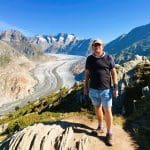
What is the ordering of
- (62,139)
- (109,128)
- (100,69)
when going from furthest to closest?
(62,139)
(109,128)
(100,69)

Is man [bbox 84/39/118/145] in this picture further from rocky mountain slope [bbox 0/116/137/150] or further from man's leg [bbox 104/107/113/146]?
rocky mountain slope [bbox 0/116/137/150]

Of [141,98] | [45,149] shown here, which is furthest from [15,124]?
[45,149]

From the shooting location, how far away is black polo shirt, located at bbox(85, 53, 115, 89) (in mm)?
14875

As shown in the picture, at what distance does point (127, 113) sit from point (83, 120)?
11.5 ft

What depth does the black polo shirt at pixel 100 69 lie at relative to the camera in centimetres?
1488

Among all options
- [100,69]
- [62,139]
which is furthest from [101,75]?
[62,139]

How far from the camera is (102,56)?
14820 millimetres

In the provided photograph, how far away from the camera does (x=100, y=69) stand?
15.0 metres

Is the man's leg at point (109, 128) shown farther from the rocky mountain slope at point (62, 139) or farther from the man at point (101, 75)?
the rocky mountain slope at point (62, 139)

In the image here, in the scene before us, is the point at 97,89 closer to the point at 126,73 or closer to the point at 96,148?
the point at 96,148

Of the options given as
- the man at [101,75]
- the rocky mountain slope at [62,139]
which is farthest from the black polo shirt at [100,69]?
the rocky mountain slope at [62,139]

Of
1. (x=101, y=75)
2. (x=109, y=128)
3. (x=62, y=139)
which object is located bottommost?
(x=62, y=139)

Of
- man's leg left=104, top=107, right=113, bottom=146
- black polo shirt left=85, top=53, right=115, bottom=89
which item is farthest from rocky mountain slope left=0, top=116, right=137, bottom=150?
black polo shirt left=85, top=53, right=115, bottom=89

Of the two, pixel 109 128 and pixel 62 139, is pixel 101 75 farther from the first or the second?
pixel 62 139
